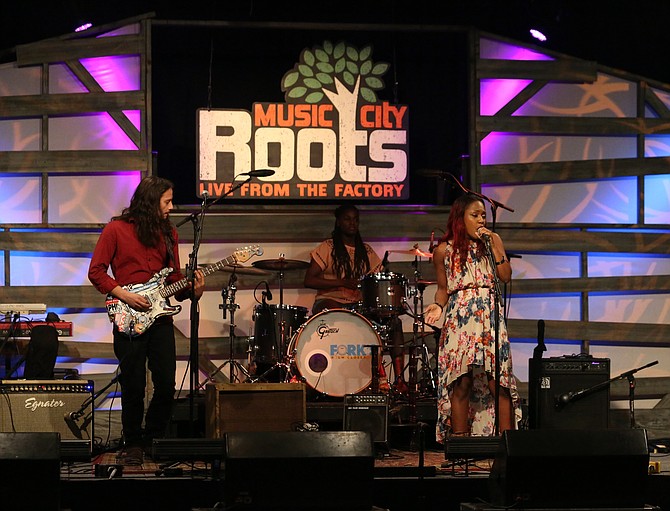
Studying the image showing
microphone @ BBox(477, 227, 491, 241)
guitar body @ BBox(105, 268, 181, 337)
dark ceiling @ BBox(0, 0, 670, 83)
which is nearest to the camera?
microphone @ BBox(477, 227, 491, 241)

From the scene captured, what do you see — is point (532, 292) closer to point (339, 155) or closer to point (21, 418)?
point (339, 155)

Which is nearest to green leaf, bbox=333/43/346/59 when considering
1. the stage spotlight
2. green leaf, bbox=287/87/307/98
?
green leaf, bbox=287/87/307/98

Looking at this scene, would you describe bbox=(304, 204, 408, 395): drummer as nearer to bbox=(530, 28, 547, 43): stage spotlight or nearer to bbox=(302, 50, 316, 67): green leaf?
bbox=(302, 50, 316, 67): green leaf

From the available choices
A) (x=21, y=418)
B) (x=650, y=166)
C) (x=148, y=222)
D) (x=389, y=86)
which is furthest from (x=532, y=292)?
(x=21, y=418)

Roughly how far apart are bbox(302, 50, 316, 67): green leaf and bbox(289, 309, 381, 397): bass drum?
2.79m

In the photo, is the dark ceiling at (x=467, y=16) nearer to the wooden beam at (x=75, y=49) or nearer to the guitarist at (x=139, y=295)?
the wooden beam at (x=75, y=49)

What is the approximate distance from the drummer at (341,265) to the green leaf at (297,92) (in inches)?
50.1

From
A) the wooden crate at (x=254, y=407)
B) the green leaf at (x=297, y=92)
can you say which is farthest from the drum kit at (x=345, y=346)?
the green leaf at (x=297, y=92)

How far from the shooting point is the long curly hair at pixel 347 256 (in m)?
9.24

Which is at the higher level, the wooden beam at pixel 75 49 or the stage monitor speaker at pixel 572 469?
the wooden beam at pixel 75 49

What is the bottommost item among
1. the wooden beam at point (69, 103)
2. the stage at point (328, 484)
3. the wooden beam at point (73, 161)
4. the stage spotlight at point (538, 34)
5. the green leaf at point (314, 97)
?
the stage at point (328, 484)

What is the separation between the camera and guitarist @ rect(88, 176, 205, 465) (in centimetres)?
712

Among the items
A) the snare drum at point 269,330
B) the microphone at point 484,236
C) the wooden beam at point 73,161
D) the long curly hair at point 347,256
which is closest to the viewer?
the microphone at point 484,236

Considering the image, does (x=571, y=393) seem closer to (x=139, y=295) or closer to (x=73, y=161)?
(x=139, y=295)
